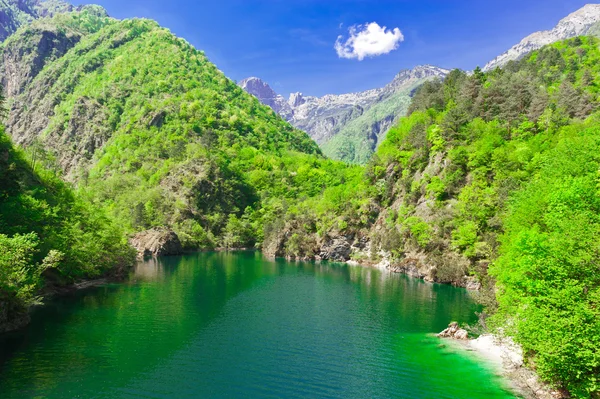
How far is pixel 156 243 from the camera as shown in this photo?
401 ft

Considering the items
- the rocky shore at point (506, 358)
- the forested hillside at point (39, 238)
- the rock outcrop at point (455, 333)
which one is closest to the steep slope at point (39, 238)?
the forested hillside at point (39, 238)

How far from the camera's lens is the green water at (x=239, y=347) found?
29.8 meters

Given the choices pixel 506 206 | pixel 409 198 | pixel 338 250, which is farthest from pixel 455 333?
pixel 338 250

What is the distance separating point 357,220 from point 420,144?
32.5 m

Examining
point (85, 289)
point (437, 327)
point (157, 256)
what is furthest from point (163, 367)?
point (157, 256)

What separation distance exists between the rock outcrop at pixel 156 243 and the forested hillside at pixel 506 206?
37.7 meters

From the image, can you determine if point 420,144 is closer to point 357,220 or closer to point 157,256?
point 357,220

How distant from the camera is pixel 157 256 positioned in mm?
118812

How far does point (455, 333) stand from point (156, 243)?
101 metres

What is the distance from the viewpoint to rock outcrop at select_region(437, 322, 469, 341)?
43.4 m

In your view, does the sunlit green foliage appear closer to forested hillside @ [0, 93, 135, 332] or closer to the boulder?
the boulder

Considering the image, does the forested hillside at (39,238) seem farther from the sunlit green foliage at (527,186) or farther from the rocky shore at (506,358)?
the sunlit green foliage at (527,186)

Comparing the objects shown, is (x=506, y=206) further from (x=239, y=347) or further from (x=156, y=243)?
(x=156, y=243)

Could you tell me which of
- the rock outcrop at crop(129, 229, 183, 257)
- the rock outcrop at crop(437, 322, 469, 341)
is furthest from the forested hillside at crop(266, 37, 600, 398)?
the rock outcrop at crop(129, 229, 183, 257)
